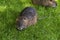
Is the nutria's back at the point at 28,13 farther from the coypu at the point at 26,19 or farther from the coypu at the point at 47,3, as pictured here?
the coypu at the point at 47,3

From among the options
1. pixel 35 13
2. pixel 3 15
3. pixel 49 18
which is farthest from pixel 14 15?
pixel 49 18

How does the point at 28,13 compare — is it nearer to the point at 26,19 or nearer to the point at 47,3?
the point at 26,19

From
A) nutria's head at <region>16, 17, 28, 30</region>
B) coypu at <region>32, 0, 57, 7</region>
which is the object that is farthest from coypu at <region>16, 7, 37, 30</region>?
coypu at <region>32, 0, 57, 7</region>

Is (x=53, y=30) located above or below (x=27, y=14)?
below

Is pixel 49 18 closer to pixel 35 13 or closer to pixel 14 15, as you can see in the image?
pixel 35 13

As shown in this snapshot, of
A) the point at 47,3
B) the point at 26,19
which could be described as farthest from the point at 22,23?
the point at 47,3

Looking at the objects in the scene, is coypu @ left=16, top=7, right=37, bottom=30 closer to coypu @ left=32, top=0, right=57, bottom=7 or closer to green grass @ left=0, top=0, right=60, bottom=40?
green grass @ left=0, top=0, right=60, bottom=40
